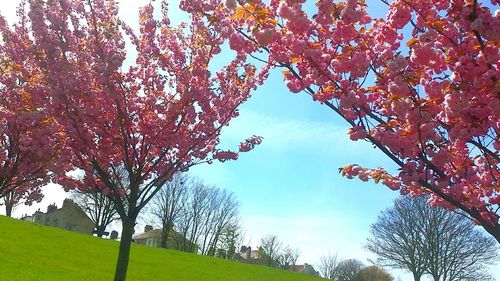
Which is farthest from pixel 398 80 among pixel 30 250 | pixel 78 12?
pixel 30 250

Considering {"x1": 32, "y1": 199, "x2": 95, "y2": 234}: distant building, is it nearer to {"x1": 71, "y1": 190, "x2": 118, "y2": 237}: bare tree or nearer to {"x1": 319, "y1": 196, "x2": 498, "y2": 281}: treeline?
{"x1": 71, "y1": 190, "x2": 118, "y2": 237}: bare tree

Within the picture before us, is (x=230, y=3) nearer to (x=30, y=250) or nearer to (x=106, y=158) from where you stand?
(x=106, y=158)

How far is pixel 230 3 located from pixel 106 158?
5.41 m

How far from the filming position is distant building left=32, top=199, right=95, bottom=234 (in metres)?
63.3

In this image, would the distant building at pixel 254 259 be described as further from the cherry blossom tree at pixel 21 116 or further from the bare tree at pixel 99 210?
the cherry blossom tree at pixel 21 116

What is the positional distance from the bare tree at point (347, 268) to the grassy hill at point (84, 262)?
4438 cm

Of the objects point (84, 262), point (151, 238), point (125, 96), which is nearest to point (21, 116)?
point (125, 96)

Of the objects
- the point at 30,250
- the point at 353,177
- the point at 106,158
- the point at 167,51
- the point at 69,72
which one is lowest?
the point at 30,250

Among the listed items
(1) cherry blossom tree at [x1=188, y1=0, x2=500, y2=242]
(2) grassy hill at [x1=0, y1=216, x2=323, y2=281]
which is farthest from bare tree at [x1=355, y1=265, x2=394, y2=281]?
(1) cherry blossom tree at [x1=188, y1=0, x2=500, y2=242]

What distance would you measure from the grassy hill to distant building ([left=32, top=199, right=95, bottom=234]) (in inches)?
1301

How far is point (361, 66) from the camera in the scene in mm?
5188

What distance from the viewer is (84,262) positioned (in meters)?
23.3

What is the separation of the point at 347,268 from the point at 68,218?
168 feet

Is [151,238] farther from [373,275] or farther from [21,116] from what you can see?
[21,116]
